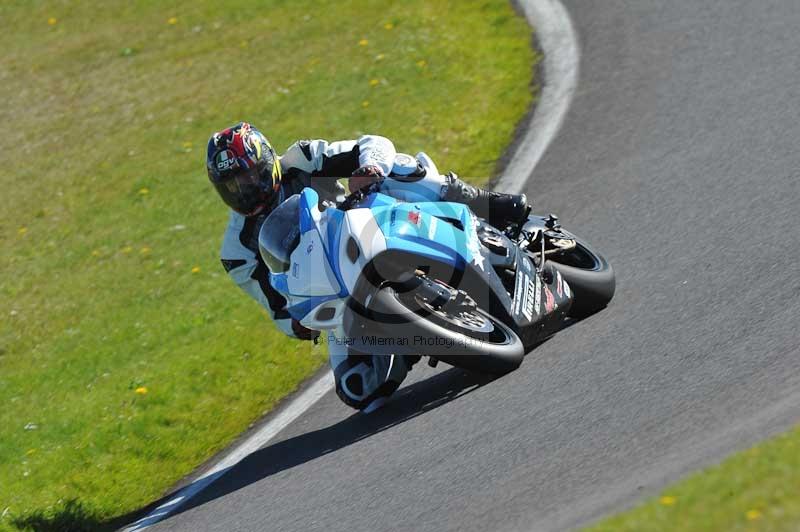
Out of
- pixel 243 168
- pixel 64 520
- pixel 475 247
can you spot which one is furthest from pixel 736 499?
pixel 64 520

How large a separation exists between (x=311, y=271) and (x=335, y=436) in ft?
4.29

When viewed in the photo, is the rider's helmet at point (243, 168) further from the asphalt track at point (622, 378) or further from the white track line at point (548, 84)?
the white track line at point (548, 84)

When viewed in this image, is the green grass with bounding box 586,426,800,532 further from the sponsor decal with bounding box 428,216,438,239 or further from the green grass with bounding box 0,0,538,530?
the green grass with bounding box 0,0,538,530

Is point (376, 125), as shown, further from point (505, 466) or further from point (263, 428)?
point (505, 466)

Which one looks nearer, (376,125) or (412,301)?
(412,301)

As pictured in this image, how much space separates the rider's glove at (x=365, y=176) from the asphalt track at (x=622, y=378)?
1.36 metres

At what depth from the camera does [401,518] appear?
5895 mm

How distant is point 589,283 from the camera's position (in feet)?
25.5

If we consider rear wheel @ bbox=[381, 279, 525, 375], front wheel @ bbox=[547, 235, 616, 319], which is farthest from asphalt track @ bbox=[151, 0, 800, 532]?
rear wheel @ bbox=[381, 279, 525, 375]

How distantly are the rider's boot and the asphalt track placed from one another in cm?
79

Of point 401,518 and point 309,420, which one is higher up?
point 401,518

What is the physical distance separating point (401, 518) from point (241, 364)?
3610 millimetres

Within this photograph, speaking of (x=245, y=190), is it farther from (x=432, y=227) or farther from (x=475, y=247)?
(x=475, y=247)

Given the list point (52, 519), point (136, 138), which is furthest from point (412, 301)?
point (136, 138)
